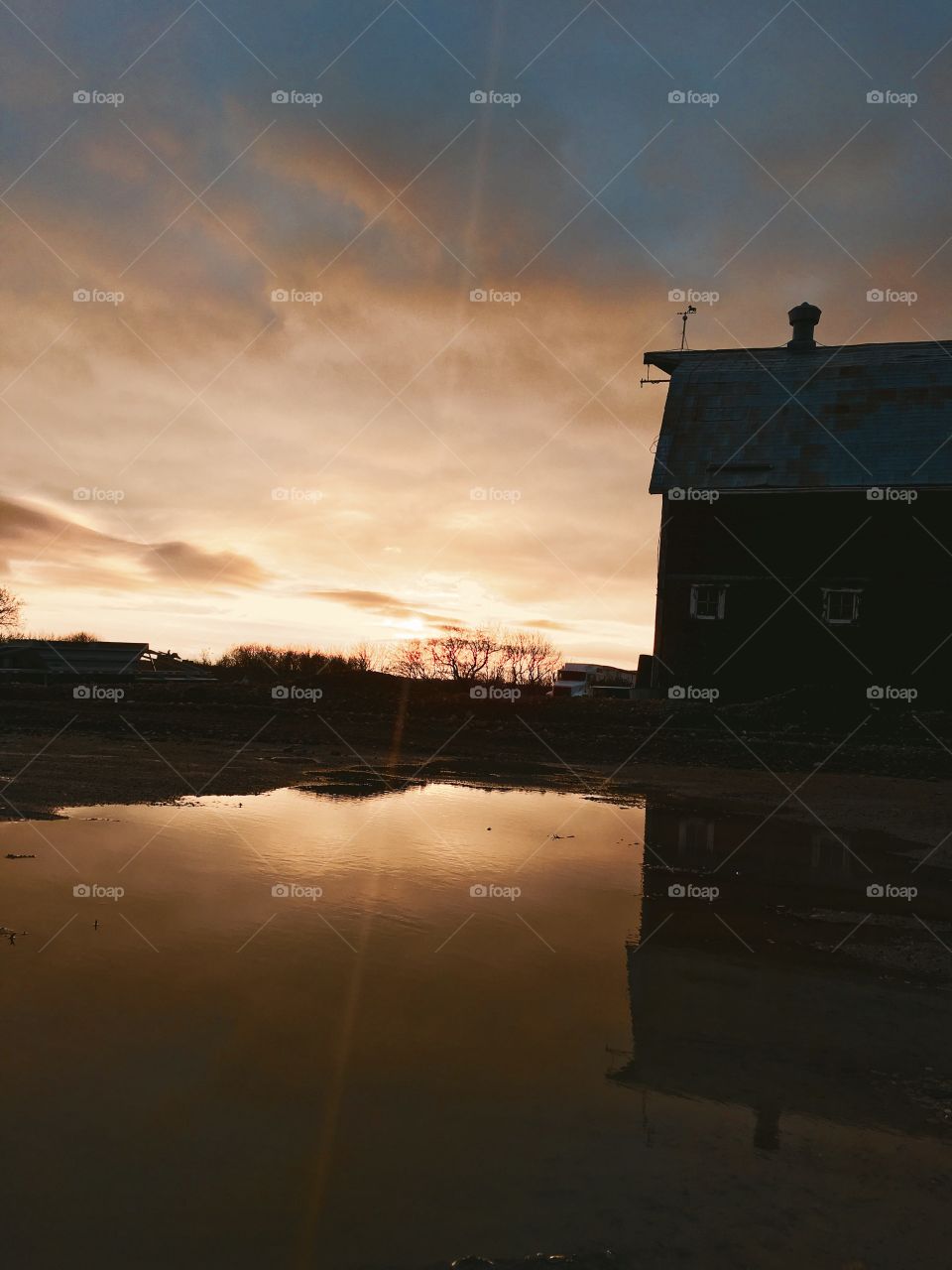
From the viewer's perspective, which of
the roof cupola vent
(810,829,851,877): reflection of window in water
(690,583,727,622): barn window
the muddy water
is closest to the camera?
the muddy water

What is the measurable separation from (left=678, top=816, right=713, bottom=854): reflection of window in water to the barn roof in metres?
16.2

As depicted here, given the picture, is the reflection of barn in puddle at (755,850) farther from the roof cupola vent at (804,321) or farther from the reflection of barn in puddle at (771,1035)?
the roof cupola vent at (804,321)

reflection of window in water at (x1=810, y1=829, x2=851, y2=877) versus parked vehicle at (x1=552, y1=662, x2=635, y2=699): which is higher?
parked vehicle at (x1=552, y1=662, x2=635, y2=699)

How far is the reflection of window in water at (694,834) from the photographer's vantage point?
8560 millimetres

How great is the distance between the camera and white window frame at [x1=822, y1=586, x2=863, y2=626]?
23.8 metres

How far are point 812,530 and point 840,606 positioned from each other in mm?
2259

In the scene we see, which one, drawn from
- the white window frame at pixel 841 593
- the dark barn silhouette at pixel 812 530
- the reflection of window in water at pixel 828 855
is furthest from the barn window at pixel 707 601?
the reflection of window in water at pixel 828 855

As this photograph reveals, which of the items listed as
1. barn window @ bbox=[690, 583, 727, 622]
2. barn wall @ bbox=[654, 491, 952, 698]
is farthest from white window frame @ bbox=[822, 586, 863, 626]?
barn window @ bbox=[690, 583, 727, 622]

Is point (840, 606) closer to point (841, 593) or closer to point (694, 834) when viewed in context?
point (841, 593)

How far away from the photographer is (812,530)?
78.8 ft

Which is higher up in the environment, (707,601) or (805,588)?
(805,588)

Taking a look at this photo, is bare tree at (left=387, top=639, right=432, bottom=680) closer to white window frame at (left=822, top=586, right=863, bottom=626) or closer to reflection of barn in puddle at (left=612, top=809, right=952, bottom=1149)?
white window frame at (left=822, top=586, right=863, bottom=626)

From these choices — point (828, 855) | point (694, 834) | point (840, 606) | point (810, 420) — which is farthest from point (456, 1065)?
point (810, 420)

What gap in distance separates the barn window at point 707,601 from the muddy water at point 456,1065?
58.8ft
